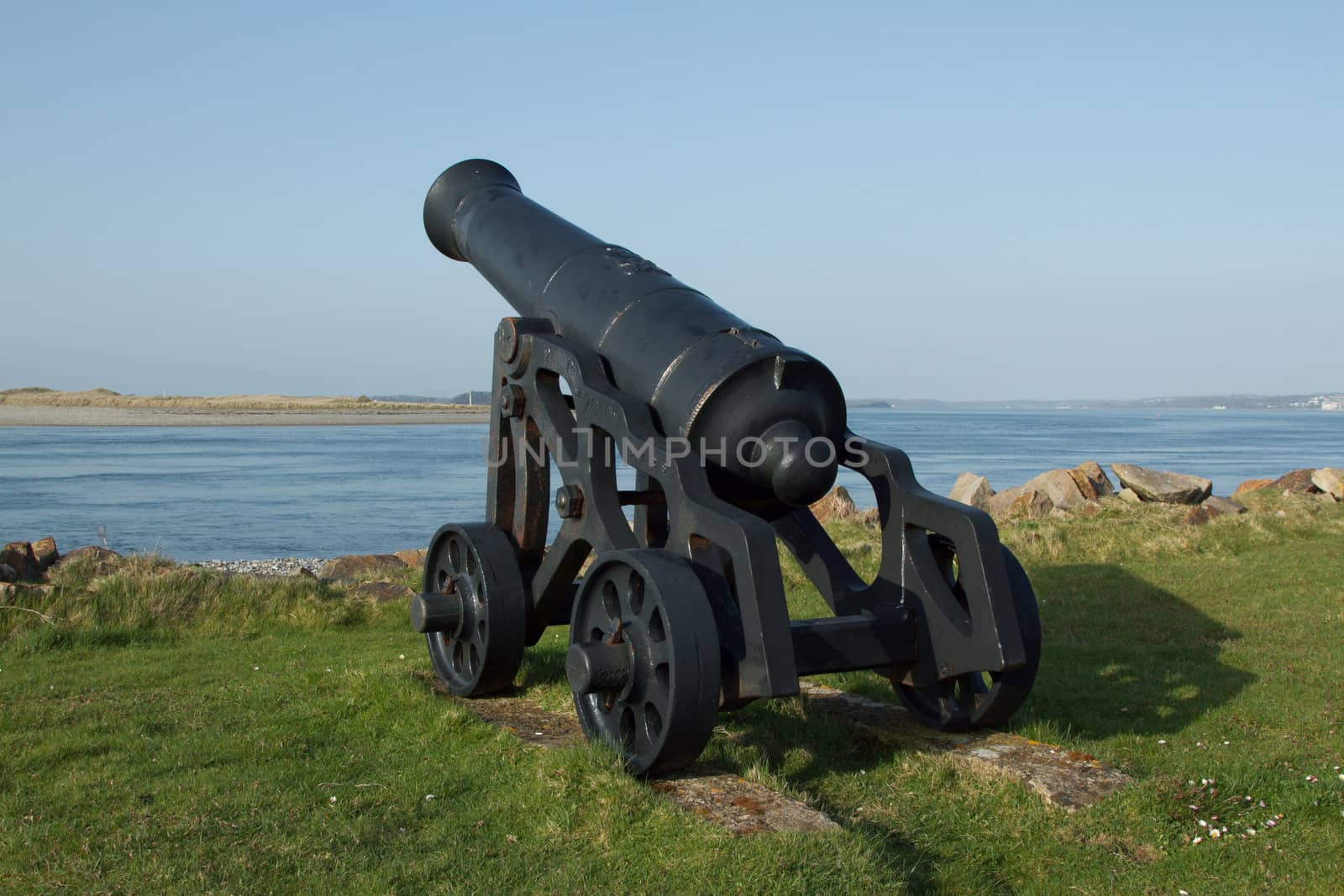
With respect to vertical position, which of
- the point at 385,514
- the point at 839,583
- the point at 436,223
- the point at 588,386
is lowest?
the point at 385,514

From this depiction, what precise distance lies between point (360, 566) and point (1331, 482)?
49.5ft

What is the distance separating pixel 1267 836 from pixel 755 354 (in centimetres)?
261

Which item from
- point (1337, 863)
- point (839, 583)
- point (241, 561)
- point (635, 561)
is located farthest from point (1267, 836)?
point (241, 561)

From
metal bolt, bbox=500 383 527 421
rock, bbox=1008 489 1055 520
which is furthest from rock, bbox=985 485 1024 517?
metal bolt, bbox=500 383 527 421

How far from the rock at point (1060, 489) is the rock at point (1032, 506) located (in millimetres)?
222

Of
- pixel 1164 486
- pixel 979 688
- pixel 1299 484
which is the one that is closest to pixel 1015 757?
pixel 979 688

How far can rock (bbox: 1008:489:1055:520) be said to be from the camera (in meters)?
18.4

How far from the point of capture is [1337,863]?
13.7 feet

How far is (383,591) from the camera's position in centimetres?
1095

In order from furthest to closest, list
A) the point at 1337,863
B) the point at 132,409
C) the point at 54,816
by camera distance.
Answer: the point at 132,409 < the point at 54,816 < the point at 1337,863

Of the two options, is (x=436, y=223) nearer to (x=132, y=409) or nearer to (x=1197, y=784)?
(x=1197, y=784)

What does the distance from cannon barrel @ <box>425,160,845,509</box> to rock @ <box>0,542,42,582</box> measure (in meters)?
7.53

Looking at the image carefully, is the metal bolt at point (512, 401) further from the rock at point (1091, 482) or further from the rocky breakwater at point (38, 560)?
the rock at point (1091, 482)

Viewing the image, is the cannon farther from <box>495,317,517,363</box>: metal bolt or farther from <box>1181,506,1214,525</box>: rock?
<box>1181,506,1214,525</box>: rock
